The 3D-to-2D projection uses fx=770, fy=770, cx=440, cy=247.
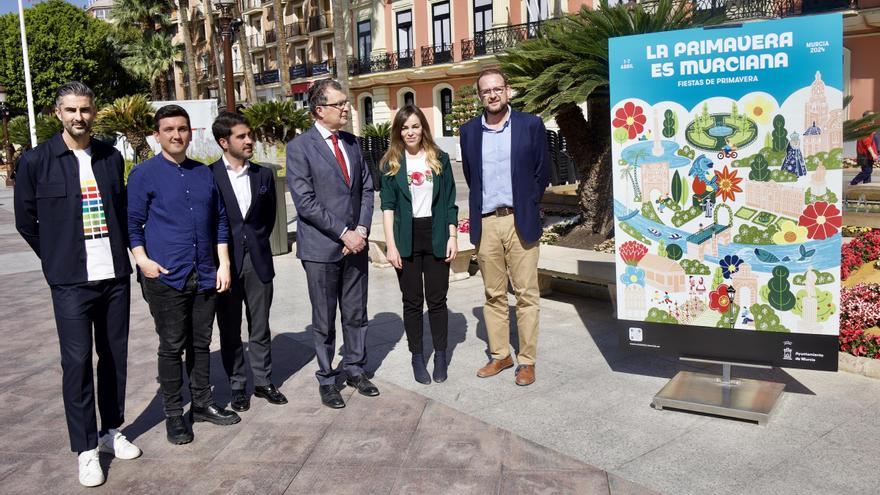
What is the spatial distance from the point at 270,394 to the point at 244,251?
92 centimetres

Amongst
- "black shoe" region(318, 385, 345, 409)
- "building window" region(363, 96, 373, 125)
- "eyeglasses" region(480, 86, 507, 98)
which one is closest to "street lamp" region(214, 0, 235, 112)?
"eyeglasses" region(480, 86, 507, 98)

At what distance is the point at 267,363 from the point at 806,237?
322cm

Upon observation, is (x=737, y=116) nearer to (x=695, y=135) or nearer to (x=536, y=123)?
(x=695, y=135)

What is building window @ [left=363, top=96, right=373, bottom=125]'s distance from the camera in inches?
1686

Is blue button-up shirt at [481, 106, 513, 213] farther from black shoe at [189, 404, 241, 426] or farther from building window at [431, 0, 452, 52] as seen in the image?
building window at [431, 0, 452, 52]

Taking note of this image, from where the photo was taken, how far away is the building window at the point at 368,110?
42812 mm

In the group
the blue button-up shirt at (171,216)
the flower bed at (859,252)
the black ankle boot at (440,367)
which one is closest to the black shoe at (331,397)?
the black ankle boot at (440,367)

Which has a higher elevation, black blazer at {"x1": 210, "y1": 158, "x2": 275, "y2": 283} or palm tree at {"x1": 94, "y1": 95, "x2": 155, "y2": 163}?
palm tree at {"x1": 94, "y1": 95, "x2": 155, "y2": 163}

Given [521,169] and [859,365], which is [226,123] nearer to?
[521,169]

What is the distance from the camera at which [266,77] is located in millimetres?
54875

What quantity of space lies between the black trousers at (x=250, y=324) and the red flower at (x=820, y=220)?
311cm

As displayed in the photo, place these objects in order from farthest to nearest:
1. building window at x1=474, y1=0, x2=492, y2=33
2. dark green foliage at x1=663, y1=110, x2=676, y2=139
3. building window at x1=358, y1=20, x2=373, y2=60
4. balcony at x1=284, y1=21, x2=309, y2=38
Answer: balcony at x1=284, y1=21, x2=309, y2=38, building window at x1=358, y1=20, x2=373, y2=60, building window at x1=474, y1=0, x2=492, y2=33, dark green foliage at x1=663, y1=110, x2=676, y2=139

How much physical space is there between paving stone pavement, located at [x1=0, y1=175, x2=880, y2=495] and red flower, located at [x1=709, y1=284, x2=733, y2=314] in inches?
24.4

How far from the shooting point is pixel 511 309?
6910 mm
